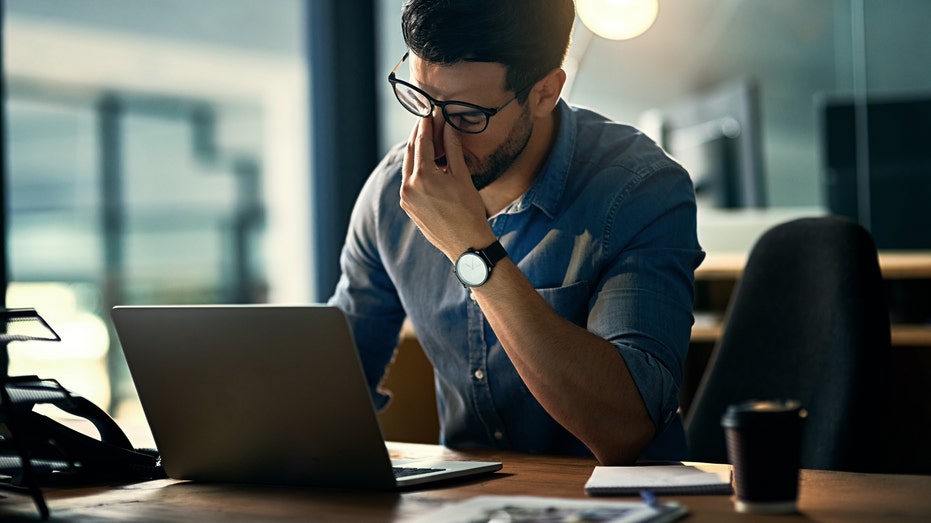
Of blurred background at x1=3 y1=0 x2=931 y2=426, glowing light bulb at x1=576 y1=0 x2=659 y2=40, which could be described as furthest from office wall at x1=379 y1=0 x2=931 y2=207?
glowing light bulb at x1=576 y1=0 x2=659 y2=40

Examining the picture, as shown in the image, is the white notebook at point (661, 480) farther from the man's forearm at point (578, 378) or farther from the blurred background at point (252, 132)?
the blurred background at point (252, 132)

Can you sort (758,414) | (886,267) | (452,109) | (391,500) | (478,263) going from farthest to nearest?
(886,267)
(452,109)
(478,263)
(391,500)
(758,414)

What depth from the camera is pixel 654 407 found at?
1.33m

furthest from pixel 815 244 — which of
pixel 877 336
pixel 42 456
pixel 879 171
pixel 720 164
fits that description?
pixel 879 171

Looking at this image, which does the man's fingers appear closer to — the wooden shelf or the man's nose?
the man's nose

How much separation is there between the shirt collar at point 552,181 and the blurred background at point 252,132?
119cm

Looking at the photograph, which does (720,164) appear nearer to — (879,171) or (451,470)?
(879,171)

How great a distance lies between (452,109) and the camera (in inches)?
59.3

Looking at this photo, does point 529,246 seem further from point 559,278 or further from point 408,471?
point 408,471

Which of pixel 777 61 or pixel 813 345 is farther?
pixel 777 61

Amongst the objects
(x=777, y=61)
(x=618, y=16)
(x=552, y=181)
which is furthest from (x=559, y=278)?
(x=777, y=61)

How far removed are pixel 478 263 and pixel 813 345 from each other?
574 millimetres

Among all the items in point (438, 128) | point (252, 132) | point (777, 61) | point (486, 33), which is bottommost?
point (438, 128)

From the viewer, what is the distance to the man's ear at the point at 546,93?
1573mm
